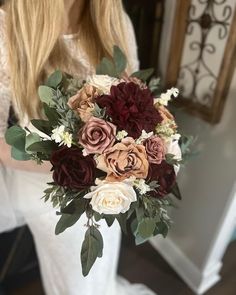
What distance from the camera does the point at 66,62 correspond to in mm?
933

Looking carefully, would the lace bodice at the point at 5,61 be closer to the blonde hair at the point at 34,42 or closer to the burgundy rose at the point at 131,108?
the blonde hair at the point at 34,42

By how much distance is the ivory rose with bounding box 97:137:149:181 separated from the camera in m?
0.58

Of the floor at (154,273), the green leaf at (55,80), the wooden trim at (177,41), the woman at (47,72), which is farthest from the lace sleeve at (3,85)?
the floor at (154,273)

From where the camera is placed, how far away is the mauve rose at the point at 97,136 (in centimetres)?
58

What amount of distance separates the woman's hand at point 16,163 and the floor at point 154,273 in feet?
2.40

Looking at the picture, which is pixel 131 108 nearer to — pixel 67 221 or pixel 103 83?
pixel 103 83

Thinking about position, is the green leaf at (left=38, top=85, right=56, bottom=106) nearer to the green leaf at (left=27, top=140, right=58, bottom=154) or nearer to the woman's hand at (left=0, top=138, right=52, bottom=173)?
the green leaf at (left=27, top=140, right=58, bottom=154)

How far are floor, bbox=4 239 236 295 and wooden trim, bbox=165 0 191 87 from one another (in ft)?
2.63

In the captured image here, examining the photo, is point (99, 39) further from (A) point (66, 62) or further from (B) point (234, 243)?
(B) point (234, 243)

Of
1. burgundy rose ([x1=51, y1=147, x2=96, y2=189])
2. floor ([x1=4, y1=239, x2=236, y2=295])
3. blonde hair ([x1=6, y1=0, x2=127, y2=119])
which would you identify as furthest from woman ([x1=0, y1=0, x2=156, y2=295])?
floor ([x1=4, y1=239, x2=236, y2=295])

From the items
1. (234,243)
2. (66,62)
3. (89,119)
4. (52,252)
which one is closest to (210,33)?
(66,62)

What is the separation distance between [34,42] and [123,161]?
431 mm

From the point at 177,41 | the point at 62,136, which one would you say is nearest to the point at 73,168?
the point at 62,136

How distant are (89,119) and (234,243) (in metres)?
1.29
